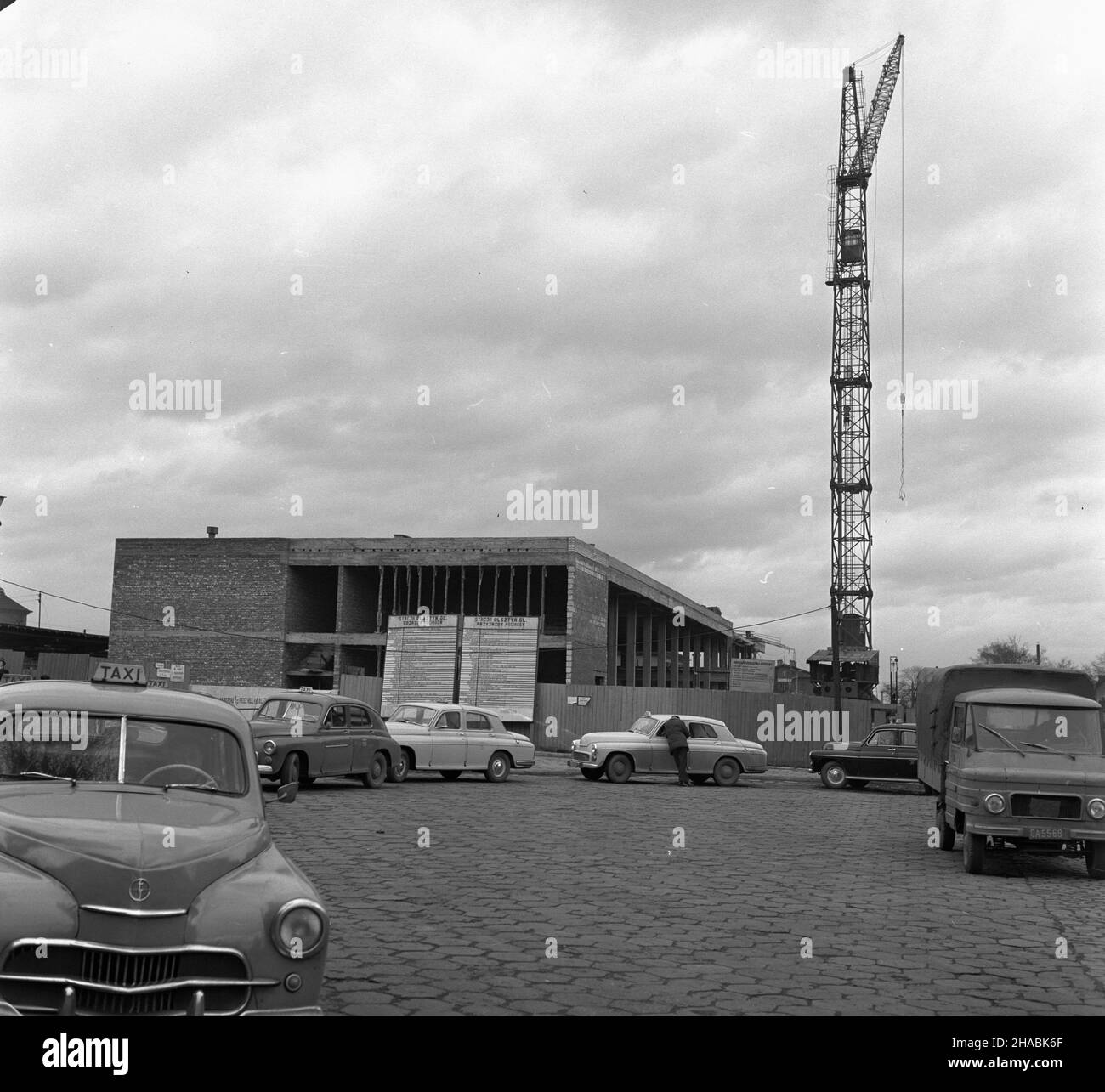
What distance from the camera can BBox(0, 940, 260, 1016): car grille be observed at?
4453 mm

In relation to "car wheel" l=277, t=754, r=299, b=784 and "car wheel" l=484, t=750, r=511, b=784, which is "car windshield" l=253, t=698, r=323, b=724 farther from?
"car wheel" l=484, t=750, r=511, b=784

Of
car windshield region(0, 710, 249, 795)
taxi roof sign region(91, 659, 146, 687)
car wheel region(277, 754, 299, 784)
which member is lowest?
car wheel region(277, 754, 299, 784)

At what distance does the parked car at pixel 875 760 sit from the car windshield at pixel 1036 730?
1346 cm

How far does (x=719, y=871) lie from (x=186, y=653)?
42.1 meters

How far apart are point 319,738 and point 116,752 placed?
13764 mm

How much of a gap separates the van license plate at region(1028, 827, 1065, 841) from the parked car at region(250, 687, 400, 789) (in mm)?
10553

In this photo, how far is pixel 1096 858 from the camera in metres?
12.4

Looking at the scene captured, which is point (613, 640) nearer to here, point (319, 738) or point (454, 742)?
point (454, 742)

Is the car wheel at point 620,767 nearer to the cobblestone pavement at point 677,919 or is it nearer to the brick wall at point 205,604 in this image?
the cobblestone pavement at point 677,919

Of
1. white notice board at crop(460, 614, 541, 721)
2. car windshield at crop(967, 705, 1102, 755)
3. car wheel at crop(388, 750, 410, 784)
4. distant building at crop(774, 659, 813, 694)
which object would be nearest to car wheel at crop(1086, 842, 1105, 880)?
car windshield at crop(967, 705, 1102, 755)
